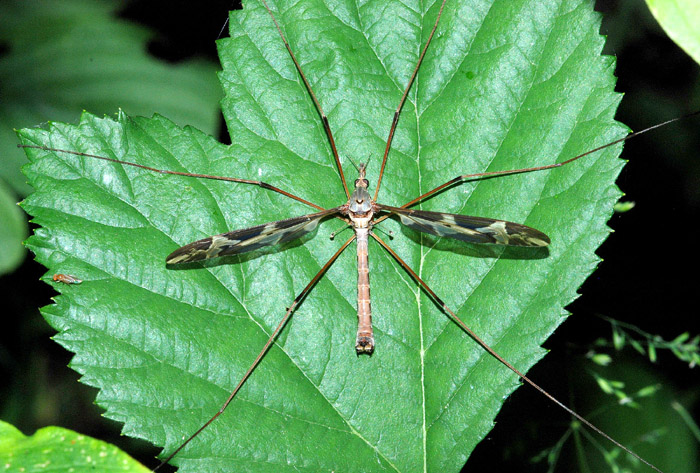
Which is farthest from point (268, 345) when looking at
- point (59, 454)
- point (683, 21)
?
point (683, 21)

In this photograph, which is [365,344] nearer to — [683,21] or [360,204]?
[360,204]

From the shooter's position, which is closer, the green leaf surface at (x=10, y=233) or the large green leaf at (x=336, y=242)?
the large green leaf at (x=336, y=242)

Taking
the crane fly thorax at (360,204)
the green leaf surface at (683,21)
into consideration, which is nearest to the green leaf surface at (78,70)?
the crane fly thorax at (360,204)

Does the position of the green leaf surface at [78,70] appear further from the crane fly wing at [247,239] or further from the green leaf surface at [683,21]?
the green leaf surface at [683,21]

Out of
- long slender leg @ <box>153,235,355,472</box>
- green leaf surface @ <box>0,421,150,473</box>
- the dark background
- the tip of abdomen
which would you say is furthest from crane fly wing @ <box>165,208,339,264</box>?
the dark background

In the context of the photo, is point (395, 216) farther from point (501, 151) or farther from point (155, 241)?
point (155, 241)

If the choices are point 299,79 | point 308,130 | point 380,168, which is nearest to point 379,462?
point 380,168

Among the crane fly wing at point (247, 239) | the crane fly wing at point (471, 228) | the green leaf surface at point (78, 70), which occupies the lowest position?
the crane fly wing at point (247, 239)
